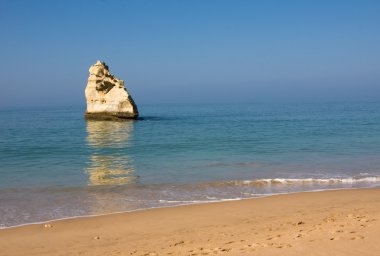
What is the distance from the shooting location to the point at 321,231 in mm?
7930

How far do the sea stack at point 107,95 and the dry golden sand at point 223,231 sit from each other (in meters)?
44.9

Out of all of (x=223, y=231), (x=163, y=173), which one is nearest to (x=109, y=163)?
(x=163, y=173)

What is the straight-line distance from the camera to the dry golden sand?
714 cm

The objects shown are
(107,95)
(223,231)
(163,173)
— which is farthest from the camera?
(107,95)

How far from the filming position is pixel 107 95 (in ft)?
183

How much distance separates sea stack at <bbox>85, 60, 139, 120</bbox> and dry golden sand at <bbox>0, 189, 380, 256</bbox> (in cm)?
4489

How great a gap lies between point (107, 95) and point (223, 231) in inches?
1911

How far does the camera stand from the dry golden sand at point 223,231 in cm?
714

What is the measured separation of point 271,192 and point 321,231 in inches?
245

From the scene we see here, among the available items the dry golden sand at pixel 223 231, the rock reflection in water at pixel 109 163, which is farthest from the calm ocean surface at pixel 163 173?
the dry golden sand at pixel 223 231

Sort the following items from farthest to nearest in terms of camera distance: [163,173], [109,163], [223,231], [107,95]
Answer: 1. [107,95]
2. [109,163]
3. [163,173]
4. [223,231]

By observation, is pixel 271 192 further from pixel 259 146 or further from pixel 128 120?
pixel 128 120

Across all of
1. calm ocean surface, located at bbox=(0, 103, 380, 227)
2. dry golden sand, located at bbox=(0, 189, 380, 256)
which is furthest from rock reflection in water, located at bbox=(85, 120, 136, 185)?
dry golden sand, located at bbox=(0, 189, 380, 256)

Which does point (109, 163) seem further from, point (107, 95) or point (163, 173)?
point (107, 95)
